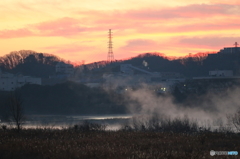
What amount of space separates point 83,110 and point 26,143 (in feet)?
225

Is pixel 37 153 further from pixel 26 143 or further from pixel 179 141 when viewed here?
pixel 179 141

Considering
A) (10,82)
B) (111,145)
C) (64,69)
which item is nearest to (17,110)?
(111,145)

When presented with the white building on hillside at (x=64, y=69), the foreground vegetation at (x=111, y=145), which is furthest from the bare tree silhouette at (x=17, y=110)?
the white building on hillside at (x=64, y=69)

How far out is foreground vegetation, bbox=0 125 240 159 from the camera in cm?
1948

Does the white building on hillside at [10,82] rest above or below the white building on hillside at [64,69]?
below

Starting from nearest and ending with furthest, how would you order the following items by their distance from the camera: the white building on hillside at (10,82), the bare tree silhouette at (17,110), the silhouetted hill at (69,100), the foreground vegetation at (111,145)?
the foreground vegetation at (111,145) < the bare tree silhouette at (17,110) < the silhouetted hill at (69,100) < the white building on hillside at (10,82)

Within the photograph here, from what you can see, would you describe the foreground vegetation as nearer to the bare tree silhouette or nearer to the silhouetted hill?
the bare tree silhouette

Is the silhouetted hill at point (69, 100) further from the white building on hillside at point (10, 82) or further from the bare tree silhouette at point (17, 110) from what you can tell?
the bare tree silhouette at point (17, 110)

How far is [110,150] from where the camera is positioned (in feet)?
66.1

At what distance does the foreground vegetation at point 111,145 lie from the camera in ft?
63.9

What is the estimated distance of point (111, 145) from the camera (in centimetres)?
2225

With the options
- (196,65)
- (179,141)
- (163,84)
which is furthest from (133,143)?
(196,65)

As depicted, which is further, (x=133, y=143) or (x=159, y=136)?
(x=159, y=136)

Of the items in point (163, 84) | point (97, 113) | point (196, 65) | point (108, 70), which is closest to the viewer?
point (97, 113)
